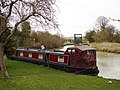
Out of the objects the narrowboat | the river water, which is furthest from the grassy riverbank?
the narrowboat

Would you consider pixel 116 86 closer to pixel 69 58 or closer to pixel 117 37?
pixel 69 58

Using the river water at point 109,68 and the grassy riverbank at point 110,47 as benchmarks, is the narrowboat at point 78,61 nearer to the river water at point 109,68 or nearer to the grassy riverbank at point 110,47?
the river water at point 109,68

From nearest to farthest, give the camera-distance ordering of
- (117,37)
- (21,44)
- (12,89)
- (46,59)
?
1. (12,89)
2. (46,59)
3. (21,44)
4. (117,37)

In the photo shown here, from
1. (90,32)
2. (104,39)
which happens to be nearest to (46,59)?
(104,39)

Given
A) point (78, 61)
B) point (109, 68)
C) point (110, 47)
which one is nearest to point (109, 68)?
point (109, 68)

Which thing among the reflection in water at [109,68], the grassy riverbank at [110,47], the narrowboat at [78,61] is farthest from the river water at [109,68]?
the grassy riverbank at [110,47]

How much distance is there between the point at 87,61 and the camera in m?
20.2

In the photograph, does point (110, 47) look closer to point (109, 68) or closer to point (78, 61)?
point (109, 68)

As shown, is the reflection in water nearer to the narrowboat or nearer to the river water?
the river water

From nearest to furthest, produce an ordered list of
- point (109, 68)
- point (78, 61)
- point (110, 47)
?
1. point (78, 61)
2. point (109, 68)
3. point (110, 47)

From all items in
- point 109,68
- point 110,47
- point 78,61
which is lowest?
point 109,68

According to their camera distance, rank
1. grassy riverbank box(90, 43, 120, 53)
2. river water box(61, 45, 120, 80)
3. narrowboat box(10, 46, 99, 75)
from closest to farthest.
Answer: narrowboat box(10, 46, 99, 75), river water box(61, 45, 120, 80), grassy riverbank box(90, 43, 120, 53)

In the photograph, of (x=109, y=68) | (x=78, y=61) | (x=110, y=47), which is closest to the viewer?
(x=78, y=61)

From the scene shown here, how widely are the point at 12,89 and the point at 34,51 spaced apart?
15.8m
